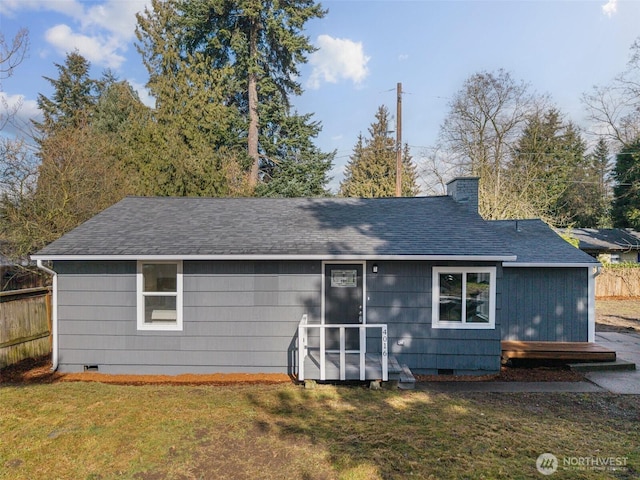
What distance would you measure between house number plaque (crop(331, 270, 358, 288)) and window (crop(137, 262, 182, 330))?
3.08 metres

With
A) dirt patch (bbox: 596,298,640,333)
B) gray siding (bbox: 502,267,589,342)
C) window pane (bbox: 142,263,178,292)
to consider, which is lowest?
dirt patch (bbox: 596,298,640,333)

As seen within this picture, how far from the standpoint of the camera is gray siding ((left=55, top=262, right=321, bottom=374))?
279 inches

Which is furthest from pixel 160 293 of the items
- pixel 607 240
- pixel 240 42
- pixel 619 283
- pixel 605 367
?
pixel 607 240

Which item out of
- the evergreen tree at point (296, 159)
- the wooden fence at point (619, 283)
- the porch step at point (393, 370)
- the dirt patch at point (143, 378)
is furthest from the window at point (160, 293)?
the wooden fence at point (619, 283)

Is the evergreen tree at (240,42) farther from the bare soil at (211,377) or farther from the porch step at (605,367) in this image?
the porch step at (605,367)

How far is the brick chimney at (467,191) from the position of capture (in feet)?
29.2

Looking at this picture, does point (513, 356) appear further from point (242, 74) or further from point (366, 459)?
point (242, 74)

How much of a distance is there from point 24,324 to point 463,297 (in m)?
9.28

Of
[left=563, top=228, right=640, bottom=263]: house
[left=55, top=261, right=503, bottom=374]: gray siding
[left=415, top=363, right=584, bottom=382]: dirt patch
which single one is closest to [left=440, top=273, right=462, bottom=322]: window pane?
[left=55, top=261, right=503, bottom=374]: gray siding

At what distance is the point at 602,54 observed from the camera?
12.5 meters

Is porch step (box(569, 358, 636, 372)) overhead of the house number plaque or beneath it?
beneath

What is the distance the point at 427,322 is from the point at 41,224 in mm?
10168

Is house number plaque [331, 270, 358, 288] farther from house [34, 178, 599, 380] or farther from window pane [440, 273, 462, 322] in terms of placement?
window pane [440, 273, 462, 322]

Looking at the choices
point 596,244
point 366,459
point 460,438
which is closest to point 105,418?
point 366,459
